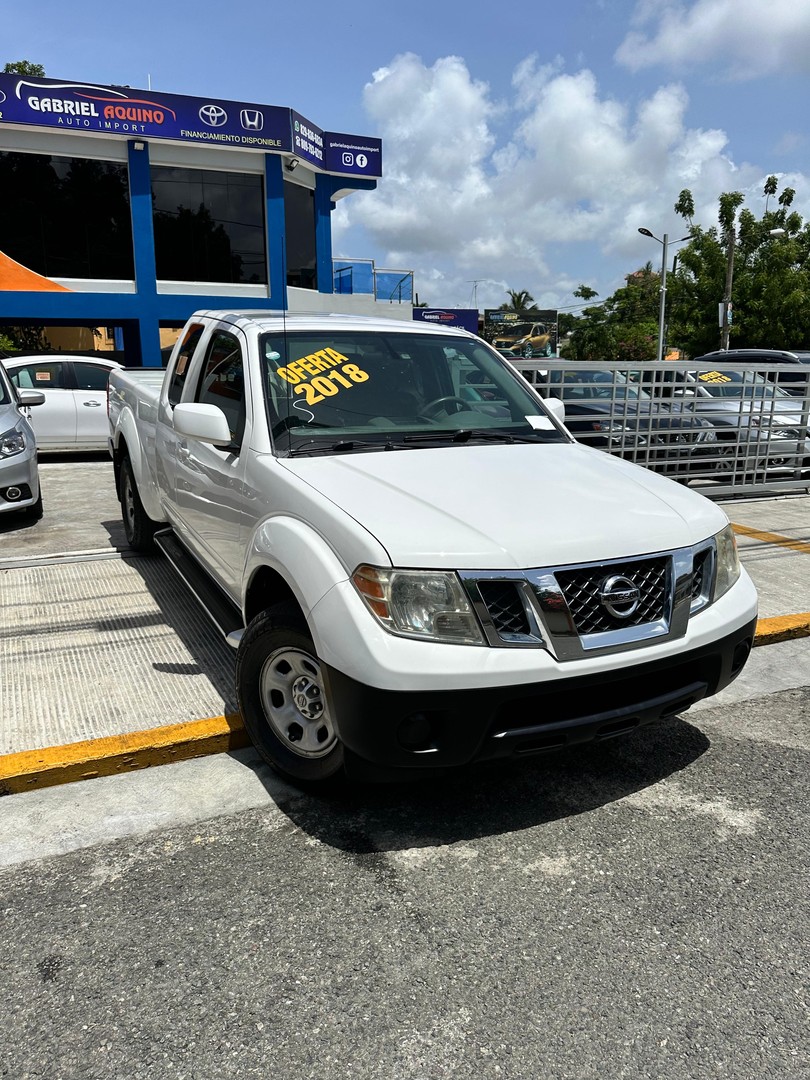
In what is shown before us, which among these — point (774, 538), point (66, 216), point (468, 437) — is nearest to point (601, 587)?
point (468, 437)

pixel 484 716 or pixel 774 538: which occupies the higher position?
pixel 484 716

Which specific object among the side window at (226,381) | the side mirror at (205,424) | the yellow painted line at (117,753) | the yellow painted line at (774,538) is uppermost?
the side window at (226,381)

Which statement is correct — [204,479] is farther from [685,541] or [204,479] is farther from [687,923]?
[687,923]

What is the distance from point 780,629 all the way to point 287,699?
10.6ft

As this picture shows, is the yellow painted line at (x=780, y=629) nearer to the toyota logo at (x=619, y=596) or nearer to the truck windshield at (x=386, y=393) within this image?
the truck windshield at (x=386, y=393)

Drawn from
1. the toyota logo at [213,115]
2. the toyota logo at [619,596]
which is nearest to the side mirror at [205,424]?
the toyota logo at [619,596]

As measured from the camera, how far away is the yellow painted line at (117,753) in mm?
3293

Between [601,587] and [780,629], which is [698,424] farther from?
[601,587]

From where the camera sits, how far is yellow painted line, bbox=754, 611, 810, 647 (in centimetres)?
495

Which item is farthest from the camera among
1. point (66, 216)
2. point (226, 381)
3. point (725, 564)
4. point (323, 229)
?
point (323, 229)

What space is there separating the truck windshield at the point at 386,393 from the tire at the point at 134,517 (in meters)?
2.60

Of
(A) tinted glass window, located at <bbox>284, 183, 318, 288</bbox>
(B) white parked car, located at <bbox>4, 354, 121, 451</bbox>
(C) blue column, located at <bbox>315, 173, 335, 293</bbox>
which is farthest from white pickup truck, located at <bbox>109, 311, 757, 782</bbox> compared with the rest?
(C) blue column, located at <bbox>315, 173, 335, 293</bbox>

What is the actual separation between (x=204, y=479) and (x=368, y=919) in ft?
7.93

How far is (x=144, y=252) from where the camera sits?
2117 cm
